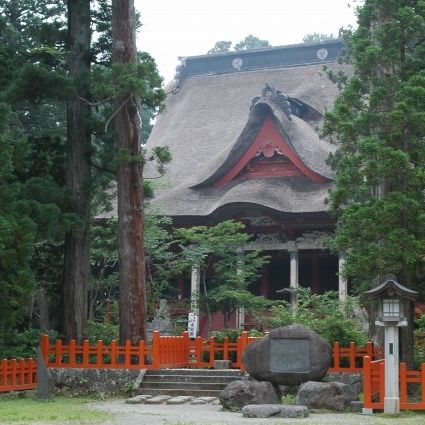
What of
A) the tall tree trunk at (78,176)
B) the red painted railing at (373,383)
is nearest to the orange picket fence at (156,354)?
the tall tree trunk at (78,176)

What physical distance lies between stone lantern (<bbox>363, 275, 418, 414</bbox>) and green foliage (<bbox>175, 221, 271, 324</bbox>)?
35.4 ft

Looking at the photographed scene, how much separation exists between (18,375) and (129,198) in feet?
13.5

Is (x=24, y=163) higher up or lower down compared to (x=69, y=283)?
higher up

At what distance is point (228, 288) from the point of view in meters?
25.3

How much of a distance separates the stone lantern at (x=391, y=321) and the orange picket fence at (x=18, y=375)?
6.33m

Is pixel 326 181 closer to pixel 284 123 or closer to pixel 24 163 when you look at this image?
pixel 284 123

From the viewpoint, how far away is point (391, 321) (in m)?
13.8

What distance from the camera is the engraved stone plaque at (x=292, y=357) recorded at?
14672 millimetres

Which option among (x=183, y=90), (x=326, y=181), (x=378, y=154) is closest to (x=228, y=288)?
(x=326, y=181)

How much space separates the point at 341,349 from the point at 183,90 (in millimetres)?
24717

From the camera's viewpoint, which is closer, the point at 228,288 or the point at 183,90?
the point at 228,288

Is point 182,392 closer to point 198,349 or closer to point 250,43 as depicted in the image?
point 198,349

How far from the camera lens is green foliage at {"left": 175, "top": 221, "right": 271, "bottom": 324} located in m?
25.0

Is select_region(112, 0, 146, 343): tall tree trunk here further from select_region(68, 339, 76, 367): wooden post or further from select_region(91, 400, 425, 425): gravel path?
select_region(91, 400, 425, 425): gravel path
